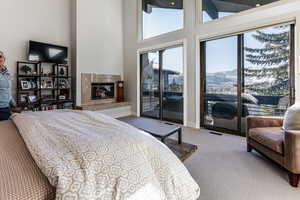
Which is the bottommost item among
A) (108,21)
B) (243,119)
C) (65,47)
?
(243,119)

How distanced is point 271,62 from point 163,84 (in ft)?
8.40

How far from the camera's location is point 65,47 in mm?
4434

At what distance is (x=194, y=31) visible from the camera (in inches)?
153

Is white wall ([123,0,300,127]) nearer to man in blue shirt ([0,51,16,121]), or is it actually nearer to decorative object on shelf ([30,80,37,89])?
decorative object on shelf ([30,80,37,89])

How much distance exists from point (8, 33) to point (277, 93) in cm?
573

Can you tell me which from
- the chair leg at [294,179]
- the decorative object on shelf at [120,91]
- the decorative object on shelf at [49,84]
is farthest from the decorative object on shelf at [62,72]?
the chair leg at [294,179]

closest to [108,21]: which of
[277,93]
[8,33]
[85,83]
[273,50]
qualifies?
[85,83]

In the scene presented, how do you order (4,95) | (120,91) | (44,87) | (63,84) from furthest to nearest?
(120,91) → (63,84) → (44,87) → (4,95)

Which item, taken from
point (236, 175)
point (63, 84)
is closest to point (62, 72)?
point (63, 84)

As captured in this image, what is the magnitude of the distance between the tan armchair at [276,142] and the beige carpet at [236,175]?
0.16 m

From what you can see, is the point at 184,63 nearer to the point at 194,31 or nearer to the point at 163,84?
the point at 194,31

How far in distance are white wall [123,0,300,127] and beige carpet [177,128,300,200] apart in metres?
1.35

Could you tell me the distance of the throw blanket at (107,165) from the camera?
0.68 meters

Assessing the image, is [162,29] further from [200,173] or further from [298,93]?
[200,173]
